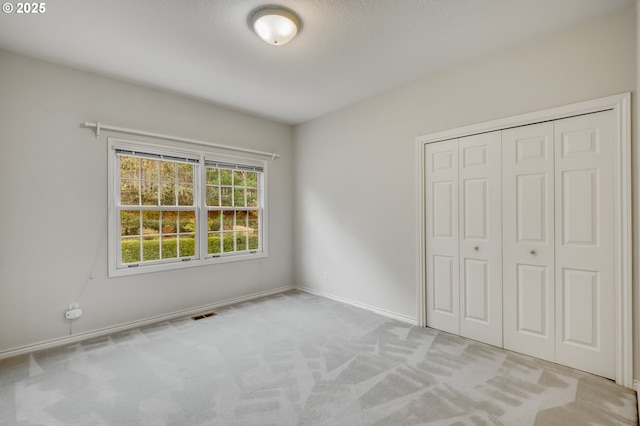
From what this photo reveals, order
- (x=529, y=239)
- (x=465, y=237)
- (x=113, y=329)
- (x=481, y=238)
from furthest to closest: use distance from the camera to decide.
→ (x=113, y=329) → (x=465, y=237) → (x=481, y=238) → (x=529, y=239)

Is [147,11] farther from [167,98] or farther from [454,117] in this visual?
[454,117]

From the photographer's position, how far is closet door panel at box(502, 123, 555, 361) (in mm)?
2482

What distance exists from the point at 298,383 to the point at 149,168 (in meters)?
2.96

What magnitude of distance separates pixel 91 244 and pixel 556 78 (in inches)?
184

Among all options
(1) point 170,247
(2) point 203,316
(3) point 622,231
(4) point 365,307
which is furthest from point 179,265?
(3) point 622,231

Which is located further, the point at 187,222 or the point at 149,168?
the point at 187,222

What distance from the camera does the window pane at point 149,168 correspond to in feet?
11.5

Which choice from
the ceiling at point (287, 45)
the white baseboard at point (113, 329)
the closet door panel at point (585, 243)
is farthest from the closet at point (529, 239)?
the white baseboard at point (113, 329)

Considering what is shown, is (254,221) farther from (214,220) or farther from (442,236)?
(442,236)

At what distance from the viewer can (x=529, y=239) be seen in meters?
2.59

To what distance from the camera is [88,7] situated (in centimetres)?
212

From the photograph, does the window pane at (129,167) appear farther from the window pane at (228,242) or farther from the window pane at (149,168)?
the window pane at (228,242)

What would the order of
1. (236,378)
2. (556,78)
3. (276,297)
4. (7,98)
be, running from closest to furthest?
(236,378), (556,78), (7,98), (276,297)

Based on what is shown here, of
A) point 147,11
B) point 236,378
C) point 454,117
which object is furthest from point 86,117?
point 454,117
